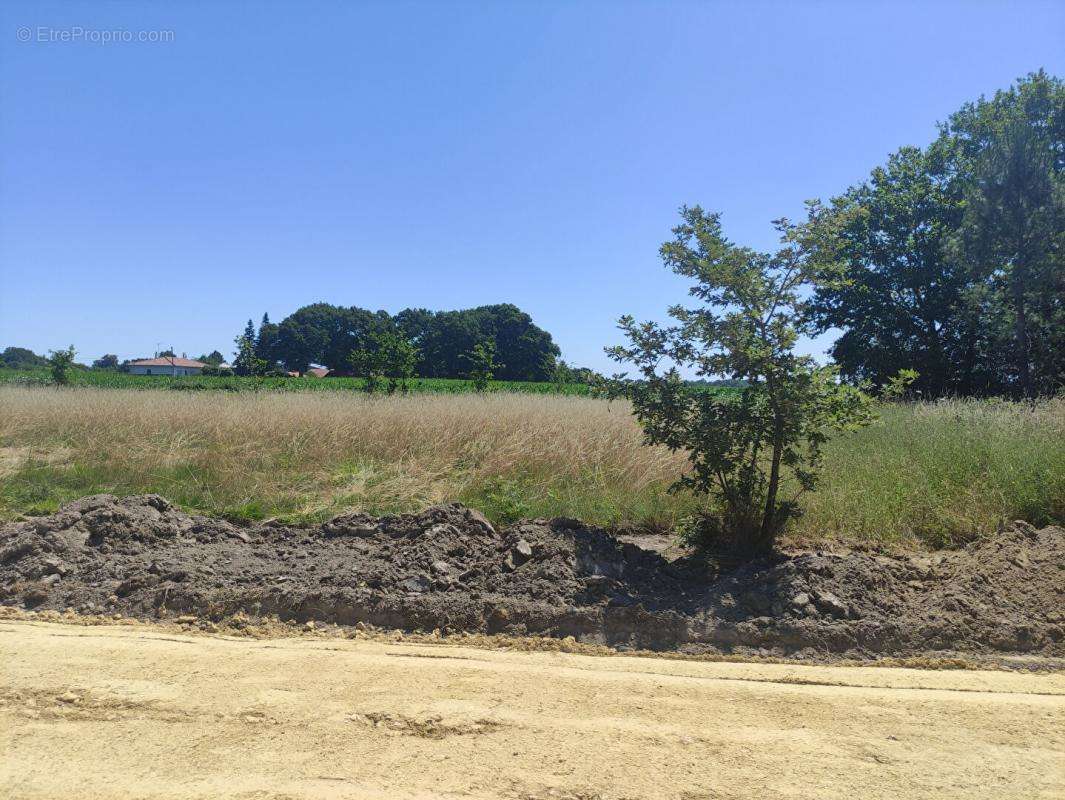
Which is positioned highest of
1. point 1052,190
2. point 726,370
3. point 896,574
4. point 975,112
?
point 975,112

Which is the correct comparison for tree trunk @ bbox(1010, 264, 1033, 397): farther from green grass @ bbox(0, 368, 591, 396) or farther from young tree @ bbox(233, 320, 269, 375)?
young tree @ bbox(233, 320, 269, 375)

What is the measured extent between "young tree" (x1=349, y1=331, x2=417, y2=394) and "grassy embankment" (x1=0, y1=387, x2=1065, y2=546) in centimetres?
918

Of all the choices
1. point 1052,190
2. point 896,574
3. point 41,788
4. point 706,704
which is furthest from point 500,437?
point 1052,190

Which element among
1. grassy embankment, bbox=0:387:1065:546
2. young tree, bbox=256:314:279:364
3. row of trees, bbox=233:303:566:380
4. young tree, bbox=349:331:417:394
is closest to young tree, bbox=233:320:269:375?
young tree, bbox=349:331:417:394

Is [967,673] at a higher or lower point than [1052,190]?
lower

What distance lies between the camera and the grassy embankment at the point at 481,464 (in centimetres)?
609

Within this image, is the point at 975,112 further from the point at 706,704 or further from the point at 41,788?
the point at 41,788

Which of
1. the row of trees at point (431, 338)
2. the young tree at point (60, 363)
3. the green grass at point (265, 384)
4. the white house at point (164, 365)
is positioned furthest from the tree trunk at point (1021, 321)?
the white house at point (164, 365)

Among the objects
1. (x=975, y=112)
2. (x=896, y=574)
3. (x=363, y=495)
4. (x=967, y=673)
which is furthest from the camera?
(x=975, y=112)

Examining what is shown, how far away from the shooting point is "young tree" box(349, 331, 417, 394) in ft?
70.5

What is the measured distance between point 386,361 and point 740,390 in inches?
690

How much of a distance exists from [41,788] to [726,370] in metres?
5.00

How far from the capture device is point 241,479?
805 centimetres

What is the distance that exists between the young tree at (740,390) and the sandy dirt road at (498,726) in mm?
1861
